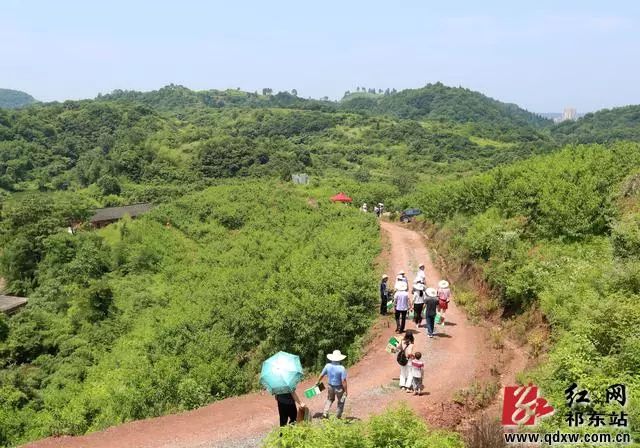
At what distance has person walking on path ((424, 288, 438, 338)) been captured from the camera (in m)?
12.5

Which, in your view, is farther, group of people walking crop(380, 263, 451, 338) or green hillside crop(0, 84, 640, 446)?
group of people walking crop(380, 263, 451, 338)

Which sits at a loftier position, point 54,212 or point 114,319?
point 54,212

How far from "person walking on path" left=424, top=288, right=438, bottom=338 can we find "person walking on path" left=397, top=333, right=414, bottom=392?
7.11 feet

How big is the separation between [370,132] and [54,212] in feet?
272

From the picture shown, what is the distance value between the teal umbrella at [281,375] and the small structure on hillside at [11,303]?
27.5m

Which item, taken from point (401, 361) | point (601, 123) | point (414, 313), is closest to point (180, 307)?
point (414, 313)

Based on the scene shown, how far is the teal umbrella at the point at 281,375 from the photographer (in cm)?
798

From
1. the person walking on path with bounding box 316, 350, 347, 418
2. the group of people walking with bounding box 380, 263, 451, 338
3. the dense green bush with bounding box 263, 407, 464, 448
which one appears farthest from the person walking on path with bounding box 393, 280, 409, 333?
the dense green bush with bounding box 263, 407, 464, 448

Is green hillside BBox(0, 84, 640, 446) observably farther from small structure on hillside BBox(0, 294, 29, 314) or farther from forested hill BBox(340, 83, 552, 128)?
forested hill BBox(340, 83, 552, 128)

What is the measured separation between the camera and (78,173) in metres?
74.6

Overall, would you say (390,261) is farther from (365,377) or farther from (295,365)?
(295,365)

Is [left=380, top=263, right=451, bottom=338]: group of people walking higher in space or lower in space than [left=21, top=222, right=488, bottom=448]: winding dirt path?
higher

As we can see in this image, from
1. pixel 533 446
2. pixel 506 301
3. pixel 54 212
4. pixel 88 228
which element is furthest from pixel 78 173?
pixel 533 446

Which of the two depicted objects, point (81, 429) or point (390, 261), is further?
point (390, 261)
